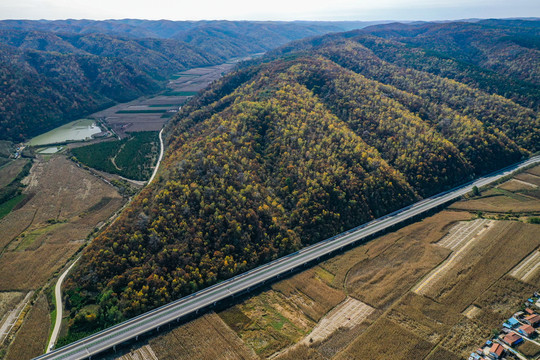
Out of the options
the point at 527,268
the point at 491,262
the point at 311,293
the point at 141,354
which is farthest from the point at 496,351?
the point at 141,354

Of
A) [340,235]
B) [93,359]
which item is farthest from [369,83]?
[93,359]

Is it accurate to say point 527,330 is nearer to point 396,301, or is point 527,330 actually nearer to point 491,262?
point 491,262

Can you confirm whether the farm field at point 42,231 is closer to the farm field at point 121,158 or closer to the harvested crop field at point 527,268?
the farm field at point 121,158

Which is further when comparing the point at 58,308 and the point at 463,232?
the point at 463,232

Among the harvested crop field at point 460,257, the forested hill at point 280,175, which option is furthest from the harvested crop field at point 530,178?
the harvested crop field at point 460,257

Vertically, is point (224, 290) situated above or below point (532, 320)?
above

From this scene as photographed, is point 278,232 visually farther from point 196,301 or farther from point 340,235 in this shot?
point 196,301

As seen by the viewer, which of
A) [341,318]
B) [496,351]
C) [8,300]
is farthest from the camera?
[8,300]
